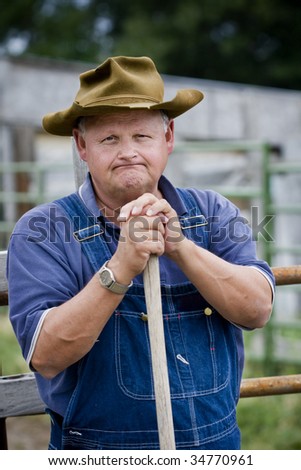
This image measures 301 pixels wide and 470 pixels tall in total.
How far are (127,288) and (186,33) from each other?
2939cm

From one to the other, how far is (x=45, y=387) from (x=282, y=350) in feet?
14.8

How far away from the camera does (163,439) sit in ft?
7.14

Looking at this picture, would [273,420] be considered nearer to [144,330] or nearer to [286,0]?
[144,330]

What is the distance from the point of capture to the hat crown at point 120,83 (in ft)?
7.59

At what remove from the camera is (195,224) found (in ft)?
8.07

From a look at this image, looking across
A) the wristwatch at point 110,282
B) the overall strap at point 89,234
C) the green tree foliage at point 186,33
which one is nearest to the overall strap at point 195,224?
the overall strap at point 89,234

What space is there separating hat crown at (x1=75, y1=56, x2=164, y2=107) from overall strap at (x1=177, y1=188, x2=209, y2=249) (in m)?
0.32

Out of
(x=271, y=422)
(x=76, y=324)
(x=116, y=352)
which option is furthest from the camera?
(x=271, y=422)

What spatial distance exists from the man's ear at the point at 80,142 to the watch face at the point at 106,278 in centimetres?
44

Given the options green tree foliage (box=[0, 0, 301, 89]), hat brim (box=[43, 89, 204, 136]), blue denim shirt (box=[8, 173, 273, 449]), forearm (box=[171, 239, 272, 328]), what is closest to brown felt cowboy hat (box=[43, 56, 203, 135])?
hat brim (box=[43, 89, 204, 136])

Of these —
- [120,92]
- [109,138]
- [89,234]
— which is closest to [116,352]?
[89,234]

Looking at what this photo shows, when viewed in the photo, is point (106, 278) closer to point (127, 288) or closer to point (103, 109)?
point (127, 288)

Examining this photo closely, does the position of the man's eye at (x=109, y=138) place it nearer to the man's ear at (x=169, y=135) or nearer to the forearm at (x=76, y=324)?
the man's ear at (x=169, y=135)

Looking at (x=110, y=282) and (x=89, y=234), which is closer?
(x=110, y=282)
